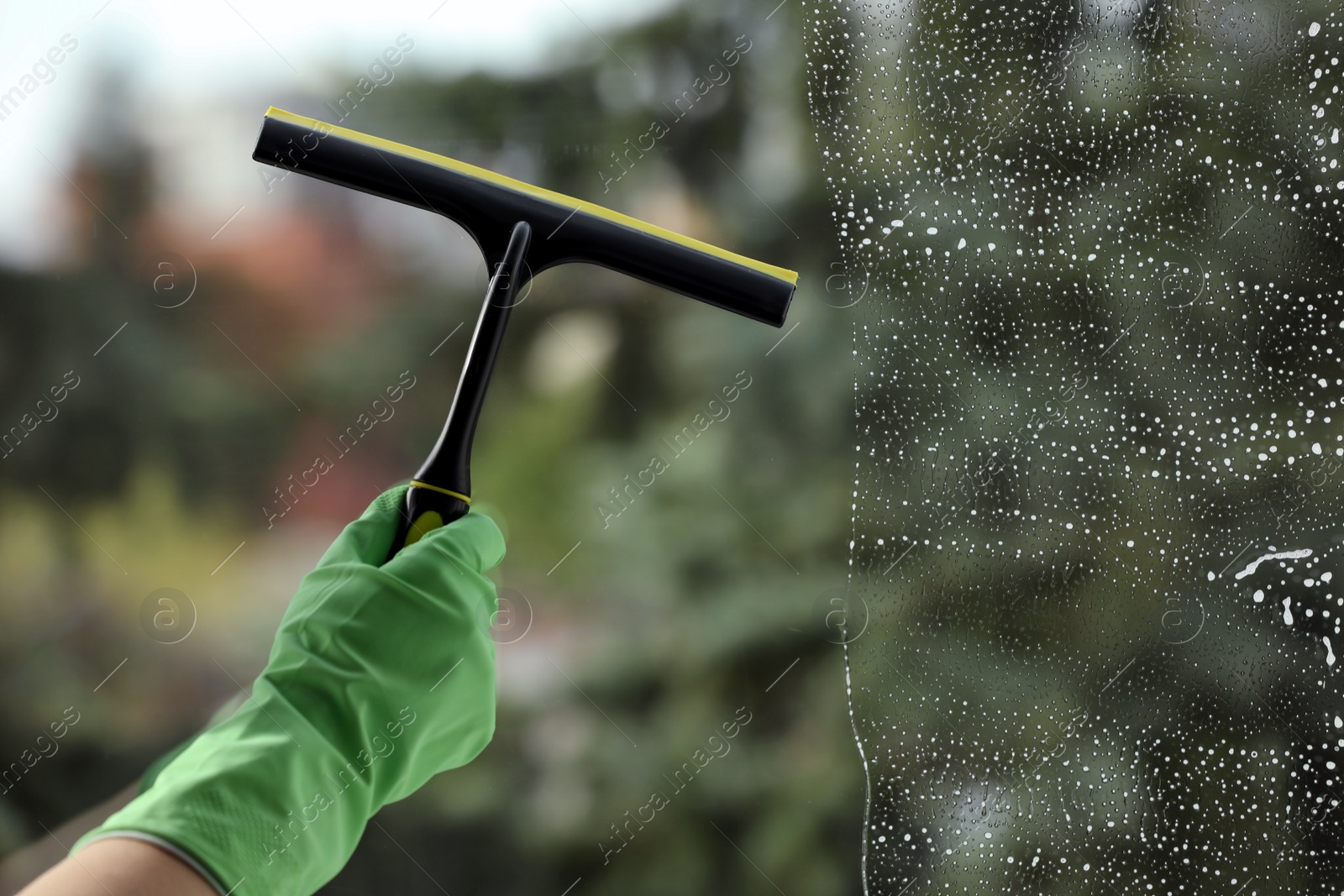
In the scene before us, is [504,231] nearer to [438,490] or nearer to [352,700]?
[438,490]

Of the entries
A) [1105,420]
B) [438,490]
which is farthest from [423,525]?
[1105,420]

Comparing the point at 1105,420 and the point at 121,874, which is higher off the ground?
the point at 121,874

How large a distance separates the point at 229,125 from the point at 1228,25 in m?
0.77

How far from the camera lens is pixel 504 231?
1.57 feet

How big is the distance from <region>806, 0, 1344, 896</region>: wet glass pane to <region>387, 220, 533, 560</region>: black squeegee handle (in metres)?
0.30

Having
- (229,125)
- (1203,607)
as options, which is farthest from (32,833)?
(1203,607)

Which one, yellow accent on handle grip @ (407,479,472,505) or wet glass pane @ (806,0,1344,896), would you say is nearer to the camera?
yellow accent on handle grip @ (407,479,472,505)

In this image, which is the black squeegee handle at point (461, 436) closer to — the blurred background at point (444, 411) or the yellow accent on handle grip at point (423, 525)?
the yellow accent on handle grip at point (423, 525)

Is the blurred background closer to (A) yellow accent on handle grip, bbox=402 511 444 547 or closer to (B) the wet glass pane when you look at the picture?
(B) the wet glass pane

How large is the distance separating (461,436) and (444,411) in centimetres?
23

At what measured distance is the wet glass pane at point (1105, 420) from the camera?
59cm

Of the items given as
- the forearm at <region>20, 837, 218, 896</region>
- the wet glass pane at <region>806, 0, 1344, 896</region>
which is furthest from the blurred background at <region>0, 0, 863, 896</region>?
the forearm at <region>20, 837, 218, 896</region>

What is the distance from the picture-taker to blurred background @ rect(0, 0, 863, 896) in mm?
632

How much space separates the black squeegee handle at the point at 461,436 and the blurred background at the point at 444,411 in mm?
185
